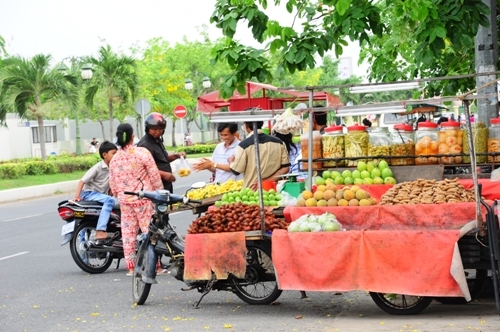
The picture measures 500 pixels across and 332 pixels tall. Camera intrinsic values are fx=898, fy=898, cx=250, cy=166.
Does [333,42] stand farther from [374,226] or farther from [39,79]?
[39,79]

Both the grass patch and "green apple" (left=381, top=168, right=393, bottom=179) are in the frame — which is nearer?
"green apple" (left=381, top=168, right=393, bottom=179)

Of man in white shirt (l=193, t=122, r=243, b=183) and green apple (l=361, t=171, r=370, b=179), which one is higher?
man in white shirt (l=193, t=122, r=243, b=183)

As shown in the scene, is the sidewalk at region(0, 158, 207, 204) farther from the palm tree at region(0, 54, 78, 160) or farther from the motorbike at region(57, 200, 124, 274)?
the motorbike at region(57, 200, 124, 274)

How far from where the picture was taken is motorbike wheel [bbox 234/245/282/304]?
922 cm

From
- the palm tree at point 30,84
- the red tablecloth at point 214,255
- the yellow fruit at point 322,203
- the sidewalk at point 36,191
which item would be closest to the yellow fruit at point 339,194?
the yellow fruit at point 322,203

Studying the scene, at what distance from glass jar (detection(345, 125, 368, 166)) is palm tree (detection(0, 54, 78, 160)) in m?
28.4

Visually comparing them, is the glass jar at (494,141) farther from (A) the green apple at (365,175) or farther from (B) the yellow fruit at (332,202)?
(B) the yellow fruit at (332,202)

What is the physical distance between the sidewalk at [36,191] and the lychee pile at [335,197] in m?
19.1

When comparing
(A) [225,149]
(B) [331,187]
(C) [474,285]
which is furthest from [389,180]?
(A) [225,149]

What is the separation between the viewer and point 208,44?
234 feet

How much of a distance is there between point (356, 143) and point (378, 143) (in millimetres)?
308

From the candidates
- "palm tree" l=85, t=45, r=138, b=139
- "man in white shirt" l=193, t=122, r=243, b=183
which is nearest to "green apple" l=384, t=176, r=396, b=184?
"man in white shirt" l=193, t=122, r=243, b=183

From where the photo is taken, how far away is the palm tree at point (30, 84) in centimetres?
3747

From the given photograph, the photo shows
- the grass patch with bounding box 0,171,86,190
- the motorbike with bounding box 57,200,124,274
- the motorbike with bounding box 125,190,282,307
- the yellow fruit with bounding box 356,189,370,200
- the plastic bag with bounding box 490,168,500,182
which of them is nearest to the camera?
the motorbike with bounding box 125,190,282,307
